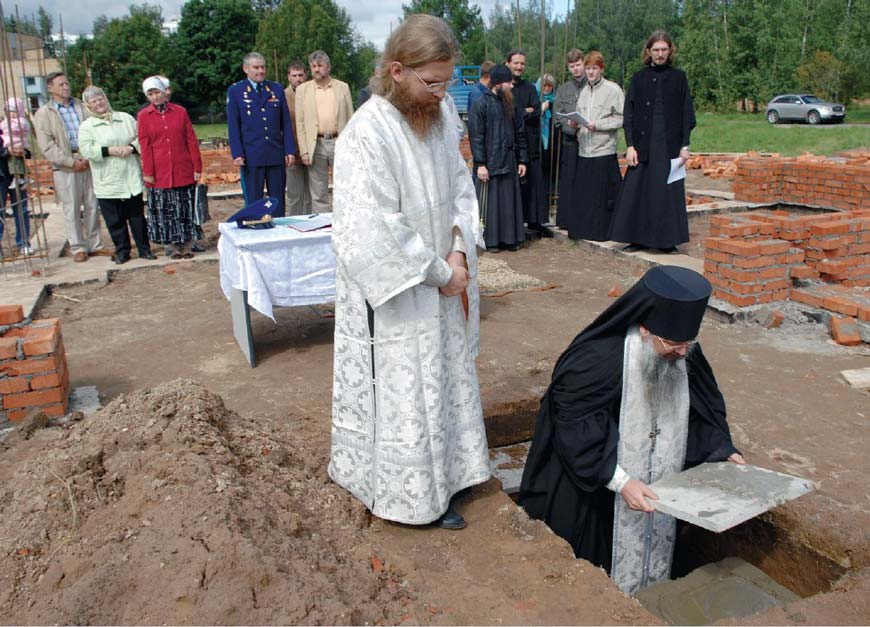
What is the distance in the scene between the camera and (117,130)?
807cm

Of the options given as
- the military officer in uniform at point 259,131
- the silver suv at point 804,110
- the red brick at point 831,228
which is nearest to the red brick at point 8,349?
the military officer in uniform at point 259,131

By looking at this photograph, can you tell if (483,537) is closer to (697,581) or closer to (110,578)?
(697,581)

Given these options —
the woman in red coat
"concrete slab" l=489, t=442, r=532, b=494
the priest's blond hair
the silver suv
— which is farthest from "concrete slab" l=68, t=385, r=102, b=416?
the silver suv

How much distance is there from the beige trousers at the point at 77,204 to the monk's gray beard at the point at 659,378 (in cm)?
755

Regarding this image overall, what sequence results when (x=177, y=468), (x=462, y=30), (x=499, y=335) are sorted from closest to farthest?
(x=177, y=468), (x=499, y=335), (x=462, y=30)

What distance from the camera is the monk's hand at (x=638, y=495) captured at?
110 inches

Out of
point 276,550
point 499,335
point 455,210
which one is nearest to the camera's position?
point 276,550

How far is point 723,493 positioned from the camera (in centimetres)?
280

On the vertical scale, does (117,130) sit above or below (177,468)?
above

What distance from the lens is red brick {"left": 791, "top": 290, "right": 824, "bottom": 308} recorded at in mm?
5850

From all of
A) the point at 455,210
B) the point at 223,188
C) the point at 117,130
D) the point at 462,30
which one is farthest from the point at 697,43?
the point at 455,210

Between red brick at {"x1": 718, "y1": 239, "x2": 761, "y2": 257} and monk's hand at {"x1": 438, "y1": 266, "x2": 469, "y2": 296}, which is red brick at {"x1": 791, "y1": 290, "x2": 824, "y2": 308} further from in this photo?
monk's hand at {"x1": 438, "y1": 266, "x2": 469, "y2": 296}

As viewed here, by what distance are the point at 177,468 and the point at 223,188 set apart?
12.4 meters

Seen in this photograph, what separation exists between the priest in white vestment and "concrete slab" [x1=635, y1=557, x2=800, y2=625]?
0.92 m
